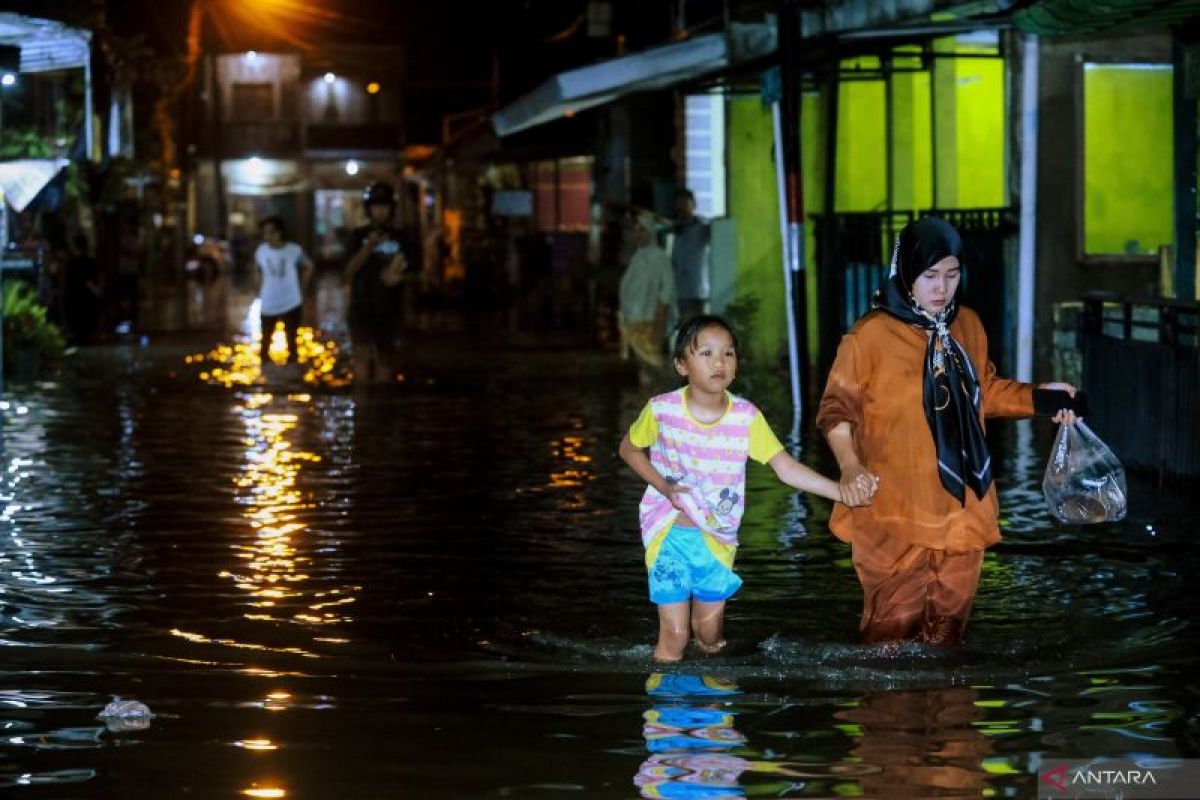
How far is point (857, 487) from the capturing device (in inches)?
288

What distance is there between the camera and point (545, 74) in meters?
43.0

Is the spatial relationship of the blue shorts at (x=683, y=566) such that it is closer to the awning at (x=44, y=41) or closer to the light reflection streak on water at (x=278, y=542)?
the light reflection streak on water at (x=278, y=542)

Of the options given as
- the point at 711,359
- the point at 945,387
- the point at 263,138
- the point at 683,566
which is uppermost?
the point at 263,138

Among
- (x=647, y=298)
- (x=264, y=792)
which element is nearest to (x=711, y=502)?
(x=264, y=792)

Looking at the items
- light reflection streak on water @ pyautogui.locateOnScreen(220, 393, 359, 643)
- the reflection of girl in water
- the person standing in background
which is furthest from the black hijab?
the person standing in background

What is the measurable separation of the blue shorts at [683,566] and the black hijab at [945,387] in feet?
2.89

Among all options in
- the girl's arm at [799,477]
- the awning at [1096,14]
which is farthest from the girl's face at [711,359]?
the awning at [1096,14]

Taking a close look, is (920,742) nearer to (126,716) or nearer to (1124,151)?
(126,716)

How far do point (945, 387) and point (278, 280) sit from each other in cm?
1596

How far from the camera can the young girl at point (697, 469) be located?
7691 mm

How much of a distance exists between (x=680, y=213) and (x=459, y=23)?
5868 cm

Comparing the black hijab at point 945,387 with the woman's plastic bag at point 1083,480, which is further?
the woman's plastic bag at point 1083,480

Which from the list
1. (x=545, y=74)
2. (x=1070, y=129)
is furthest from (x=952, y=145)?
(x=545, y=74)

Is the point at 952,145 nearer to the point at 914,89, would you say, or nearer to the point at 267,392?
the point at 914,89
